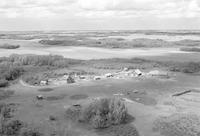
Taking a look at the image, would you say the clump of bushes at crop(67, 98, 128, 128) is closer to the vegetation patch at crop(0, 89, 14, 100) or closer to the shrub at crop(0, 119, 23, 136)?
the shrub at crop(0, 119, 23, 136)

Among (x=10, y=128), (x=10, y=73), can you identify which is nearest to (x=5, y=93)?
(x=10, y=73)

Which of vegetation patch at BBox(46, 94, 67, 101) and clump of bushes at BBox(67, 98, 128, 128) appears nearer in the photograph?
clump of bushes at BBox(67, 98, 128, 128)

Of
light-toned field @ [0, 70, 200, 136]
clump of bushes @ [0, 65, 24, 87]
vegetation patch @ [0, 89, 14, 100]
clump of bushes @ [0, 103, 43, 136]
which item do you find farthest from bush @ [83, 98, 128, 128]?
A: clump of bushes @ [0, 65, 24, 87]

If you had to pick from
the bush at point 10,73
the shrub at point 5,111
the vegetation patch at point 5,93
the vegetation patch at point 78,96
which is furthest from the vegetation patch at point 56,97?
the bush at point 10,73

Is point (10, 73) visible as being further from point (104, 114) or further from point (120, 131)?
point (120, 131)

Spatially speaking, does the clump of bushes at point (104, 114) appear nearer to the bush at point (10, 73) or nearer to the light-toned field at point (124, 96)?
the light-toned field at point (124, 96)

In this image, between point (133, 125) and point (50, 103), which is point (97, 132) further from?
point (50, 103)
